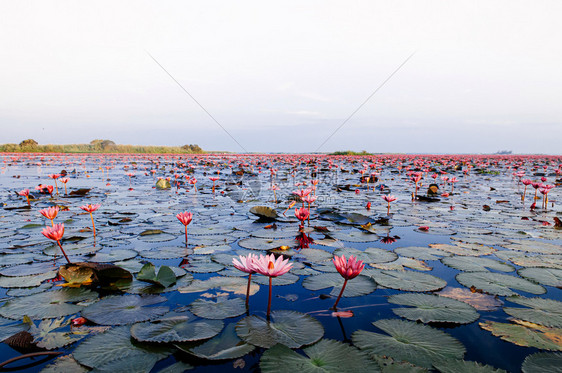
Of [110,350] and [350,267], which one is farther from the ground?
[350,267]

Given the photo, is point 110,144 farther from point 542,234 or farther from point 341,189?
point 542,234

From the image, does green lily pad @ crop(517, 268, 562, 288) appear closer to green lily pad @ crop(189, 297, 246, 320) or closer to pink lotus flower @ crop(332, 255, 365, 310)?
pink lotus flower @ crop(332, 255, 365, 310)

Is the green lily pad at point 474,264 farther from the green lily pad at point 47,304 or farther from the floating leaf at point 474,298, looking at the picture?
the green lily pad at point 47,304

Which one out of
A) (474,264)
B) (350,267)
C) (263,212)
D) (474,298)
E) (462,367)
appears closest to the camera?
(462,367)

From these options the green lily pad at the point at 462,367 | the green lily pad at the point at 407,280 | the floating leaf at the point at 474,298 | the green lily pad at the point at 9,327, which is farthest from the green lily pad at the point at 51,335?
the floating leaf at the point at 474,298

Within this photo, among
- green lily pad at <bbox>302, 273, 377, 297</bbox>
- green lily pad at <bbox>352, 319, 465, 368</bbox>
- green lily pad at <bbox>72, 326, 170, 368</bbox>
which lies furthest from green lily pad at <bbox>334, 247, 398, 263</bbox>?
green lily pad at <bbox>72, 326, 170, 368</bbox>

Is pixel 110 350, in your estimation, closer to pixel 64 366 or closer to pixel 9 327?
pixel 64 366

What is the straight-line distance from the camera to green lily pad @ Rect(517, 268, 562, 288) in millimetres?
2391

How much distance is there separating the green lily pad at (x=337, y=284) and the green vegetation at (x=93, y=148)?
45797 mm

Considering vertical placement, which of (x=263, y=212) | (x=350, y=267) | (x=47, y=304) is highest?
(x=350, y=267)

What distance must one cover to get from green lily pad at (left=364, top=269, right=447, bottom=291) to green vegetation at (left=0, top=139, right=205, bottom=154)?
151ft

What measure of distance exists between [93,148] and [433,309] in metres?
56.1

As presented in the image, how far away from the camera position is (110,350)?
1.52m

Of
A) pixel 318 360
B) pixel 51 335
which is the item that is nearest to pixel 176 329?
pixel 51 335
